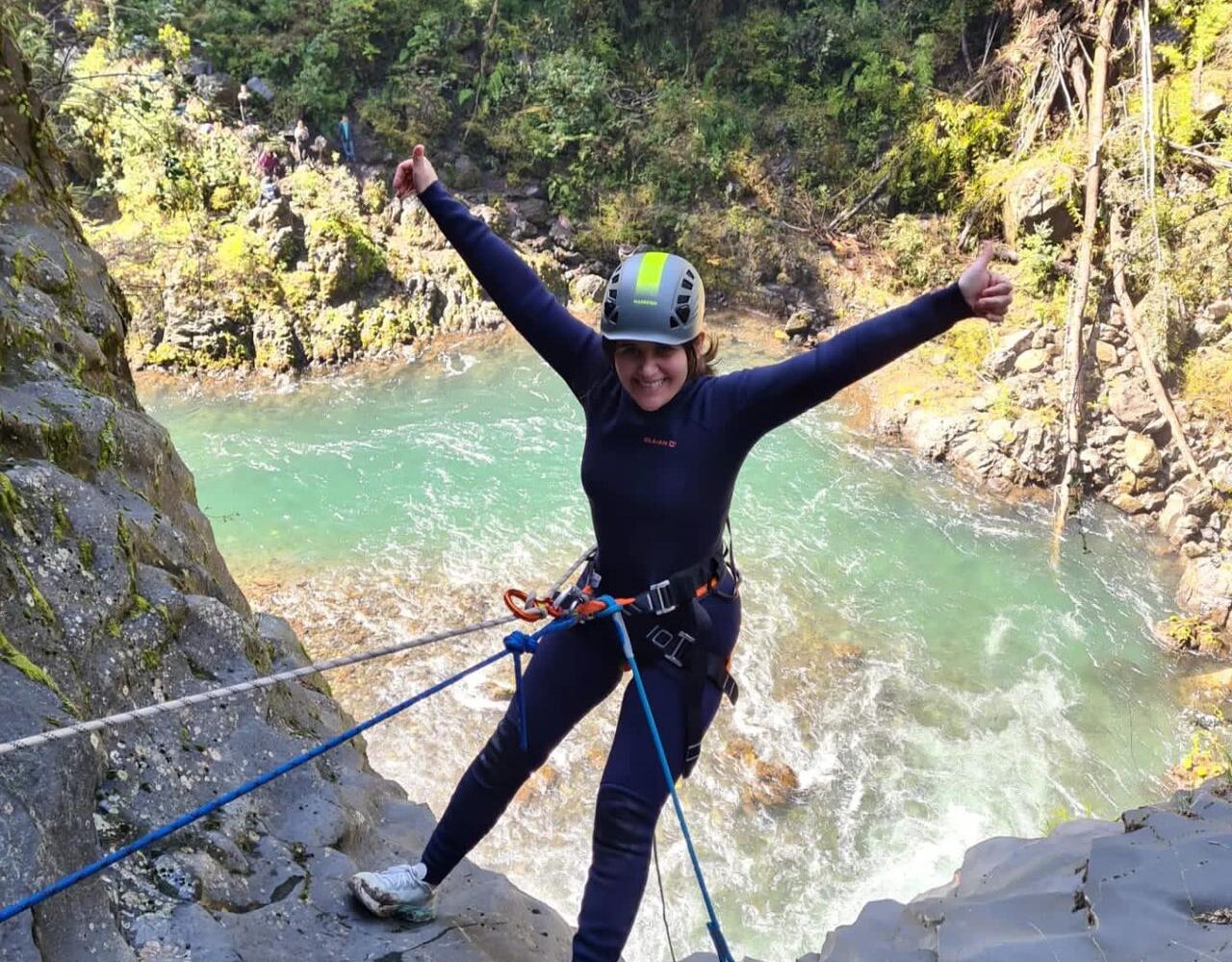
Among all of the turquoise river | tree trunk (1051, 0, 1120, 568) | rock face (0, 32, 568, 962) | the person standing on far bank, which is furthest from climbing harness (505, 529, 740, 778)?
the person standing on far bank

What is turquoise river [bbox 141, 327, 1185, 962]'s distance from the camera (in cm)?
521

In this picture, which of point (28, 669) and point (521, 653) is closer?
point (28, 669)

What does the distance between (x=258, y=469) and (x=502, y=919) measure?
7879 mm

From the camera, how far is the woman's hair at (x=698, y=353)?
2.04 metres

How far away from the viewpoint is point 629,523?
205cm

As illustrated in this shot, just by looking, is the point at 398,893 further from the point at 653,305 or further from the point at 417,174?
the point at 417,174

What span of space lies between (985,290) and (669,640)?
1112mm

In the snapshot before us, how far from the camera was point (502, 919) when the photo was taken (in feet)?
7.93

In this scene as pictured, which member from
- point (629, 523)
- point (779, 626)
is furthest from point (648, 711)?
point (779, 626)

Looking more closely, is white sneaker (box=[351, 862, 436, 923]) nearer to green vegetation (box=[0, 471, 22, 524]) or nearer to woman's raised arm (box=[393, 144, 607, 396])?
green vegetation (box=[0, 471, 22, 524])

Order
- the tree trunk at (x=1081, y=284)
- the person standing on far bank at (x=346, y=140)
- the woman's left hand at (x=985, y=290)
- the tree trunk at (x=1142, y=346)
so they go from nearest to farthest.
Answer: the woman's left hand at (x=985, y=290), the tree trunk at (x=1142, y=346), the tree trunk at (x=1081, y=284), the person standing on far bank at (x=346, y=140)

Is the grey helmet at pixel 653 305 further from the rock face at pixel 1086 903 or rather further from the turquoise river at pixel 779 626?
the turquoise river at pixel 779 626

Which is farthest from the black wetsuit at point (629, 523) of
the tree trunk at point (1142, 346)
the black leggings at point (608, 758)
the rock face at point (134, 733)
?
the tree trunk at point (1142, 346)

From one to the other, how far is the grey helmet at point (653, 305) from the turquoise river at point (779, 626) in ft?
13.0
